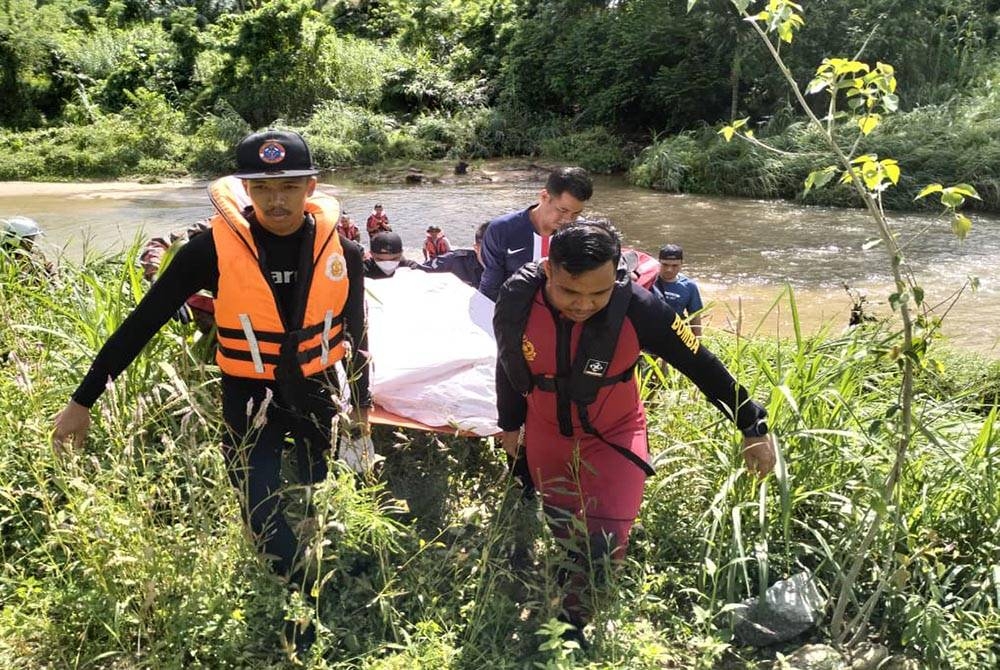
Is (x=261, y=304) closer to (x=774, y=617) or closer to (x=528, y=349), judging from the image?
(x=528, y=349)

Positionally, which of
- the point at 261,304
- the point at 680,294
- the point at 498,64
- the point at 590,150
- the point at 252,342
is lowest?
the point at 680,294

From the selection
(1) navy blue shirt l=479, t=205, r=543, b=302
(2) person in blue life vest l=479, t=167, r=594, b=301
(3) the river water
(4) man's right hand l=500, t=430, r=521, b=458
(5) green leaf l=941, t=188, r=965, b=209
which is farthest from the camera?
(3) the river water

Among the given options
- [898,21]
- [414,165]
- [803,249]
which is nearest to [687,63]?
[898,21]

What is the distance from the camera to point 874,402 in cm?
346

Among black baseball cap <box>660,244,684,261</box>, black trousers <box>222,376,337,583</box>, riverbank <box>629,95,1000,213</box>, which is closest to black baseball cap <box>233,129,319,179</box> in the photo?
black trousers <box>222,376,337,583</box>

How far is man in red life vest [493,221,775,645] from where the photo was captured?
2400mm

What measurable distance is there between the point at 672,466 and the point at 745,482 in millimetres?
336

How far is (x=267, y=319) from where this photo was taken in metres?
2.46

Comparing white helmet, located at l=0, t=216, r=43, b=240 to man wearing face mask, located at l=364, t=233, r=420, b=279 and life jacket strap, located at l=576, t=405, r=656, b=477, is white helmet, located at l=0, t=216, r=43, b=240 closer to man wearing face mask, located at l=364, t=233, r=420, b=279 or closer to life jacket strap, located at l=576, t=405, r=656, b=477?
man wearing face mask, located at l=364, t=233, r=420, b=279

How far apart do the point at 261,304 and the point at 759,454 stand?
1.60 m

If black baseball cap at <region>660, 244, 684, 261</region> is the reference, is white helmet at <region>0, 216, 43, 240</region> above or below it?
above

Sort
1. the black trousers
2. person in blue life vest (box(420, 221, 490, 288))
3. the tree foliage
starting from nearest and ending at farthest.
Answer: the black trousers, person in blue life vest (box(420, 221, 490, 288)), the tree foliage

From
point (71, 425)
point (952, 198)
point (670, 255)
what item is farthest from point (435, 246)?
point (952, 198)

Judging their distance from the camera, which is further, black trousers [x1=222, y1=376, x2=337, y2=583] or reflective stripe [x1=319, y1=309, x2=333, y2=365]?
reflective stripe [x1=319, y1=309, x2=333, y2=365]
